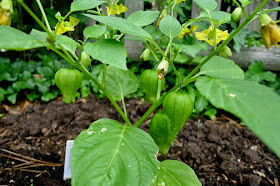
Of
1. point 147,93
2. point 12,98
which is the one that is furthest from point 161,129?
point 12,98

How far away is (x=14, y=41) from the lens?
48cm

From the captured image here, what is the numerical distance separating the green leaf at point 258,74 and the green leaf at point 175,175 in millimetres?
1478

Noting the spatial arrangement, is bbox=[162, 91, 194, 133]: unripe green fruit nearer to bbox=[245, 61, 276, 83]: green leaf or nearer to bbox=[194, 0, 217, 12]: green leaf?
bbox=[194, 0, 217, 12]: green leaf

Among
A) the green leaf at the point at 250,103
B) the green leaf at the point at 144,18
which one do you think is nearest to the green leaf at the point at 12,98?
the green leaf at the point at 144,18

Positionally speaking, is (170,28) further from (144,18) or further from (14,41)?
(14,41)

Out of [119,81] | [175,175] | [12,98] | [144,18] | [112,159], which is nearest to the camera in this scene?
[112,159]

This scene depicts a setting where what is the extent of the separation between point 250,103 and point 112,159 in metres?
0.37

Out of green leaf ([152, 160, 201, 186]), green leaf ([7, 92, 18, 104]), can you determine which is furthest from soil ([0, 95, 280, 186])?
green leaf ([152, 160, 201, 186])

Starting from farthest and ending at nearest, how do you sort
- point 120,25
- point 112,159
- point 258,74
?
1. point 258,74
2. point 112,159
3. point 120,25

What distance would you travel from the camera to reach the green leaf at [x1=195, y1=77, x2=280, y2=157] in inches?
13.8

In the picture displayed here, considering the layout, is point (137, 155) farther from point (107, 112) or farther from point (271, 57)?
point (271, 57)

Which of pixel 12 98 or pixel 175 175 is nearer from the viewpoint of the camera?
pixel 175 175

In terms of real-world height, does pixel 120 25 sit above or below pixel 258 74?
above

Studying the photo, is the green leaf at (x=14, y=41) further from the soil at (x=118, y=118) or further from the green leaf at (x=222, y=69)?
the soil at (x=118, y=118)
